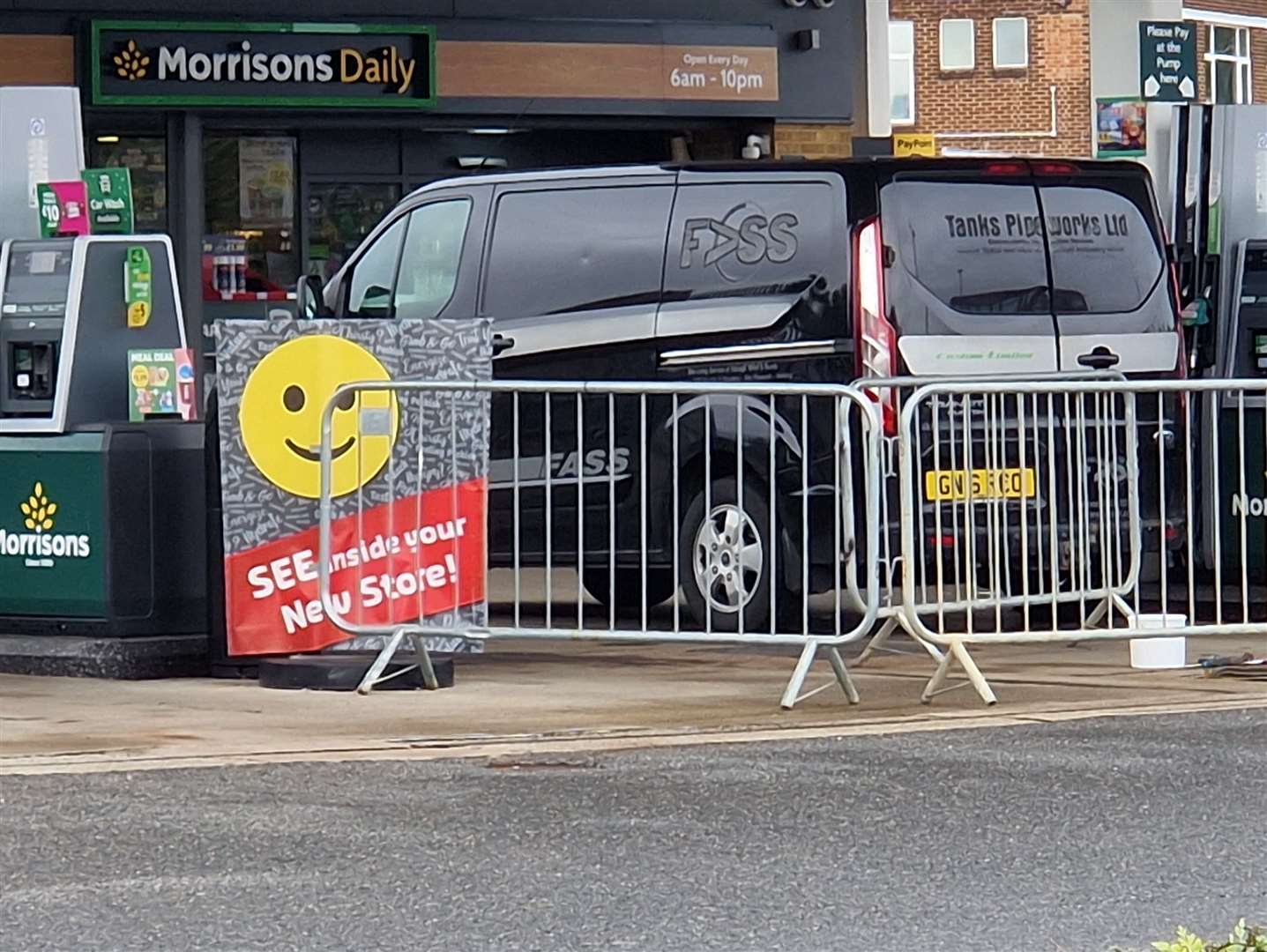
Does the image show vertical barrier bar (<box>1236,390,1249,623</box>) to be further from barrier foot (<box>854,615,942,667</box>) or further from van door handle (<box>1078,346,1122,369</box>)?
barrier foot (<box>854,615,942,667</box>)

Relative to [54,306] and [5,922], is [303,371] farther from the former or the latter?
[5,922]

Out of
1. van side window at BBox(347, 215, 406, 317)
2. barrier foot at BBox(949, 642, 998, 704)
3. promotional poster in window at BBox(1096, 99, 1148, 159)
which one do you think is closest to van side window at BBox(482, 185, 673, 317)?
van side window at BBox(347, 215, 406, 317)

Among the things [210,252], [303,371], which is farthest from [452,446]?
[210,252]

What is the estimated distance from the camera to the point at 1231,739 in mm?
7945

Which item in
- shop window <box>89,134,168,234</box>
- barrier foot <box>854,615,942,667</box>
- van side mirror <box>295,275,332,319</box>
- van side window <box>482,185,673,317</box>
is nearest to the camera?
barrier foot <box>854,615,942,667</box>

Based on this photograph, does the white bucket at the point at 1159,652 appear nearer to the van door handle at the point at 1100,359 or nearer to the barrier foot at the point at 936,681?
the barrier foot at the point at 936,681

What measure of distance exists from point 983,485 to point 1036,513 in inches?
8.7

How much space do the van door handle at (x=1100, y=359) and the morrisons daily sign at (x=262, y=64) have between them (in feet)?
26.0

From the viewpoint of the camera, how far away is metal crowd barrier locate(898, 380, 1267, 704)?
30.4 feet

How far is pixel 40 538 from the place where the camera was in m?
10.2

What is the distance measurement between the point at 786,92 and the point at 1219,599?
10384 mm

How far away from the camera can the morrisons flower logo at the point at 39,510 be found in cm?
1012

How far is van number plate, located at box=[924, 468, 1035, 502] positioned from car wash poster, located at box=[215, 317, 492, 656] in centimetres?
171

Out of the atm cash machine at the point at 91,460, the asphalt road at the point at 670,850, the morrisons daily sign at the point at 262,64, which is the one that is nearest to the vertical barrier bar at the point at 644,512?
the atm cash machine at the point at 91,460
